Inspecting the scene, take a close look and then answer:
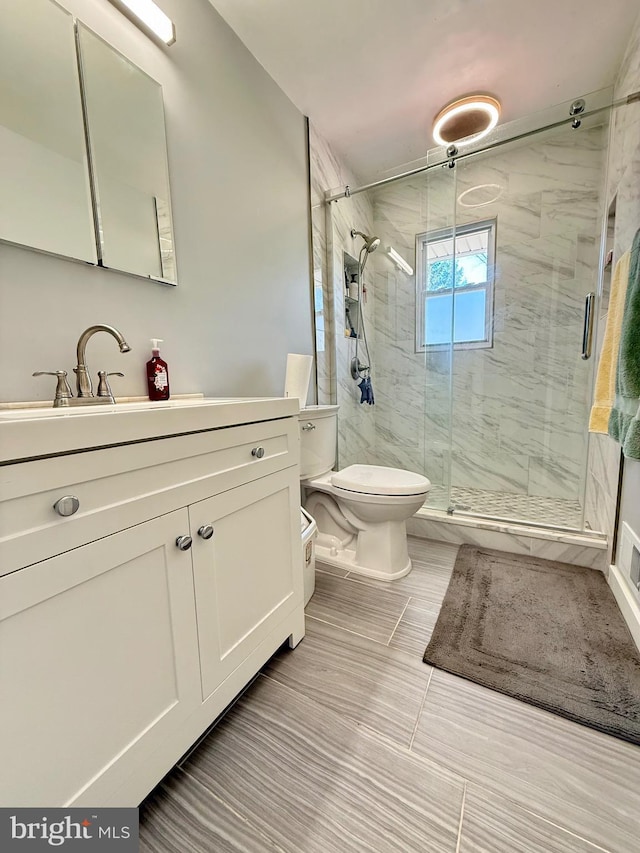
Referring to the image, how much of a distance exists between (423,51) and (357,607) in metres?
2.52

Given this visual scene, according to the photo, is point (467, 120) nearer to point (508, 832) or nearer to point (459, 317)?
point (459, 317)

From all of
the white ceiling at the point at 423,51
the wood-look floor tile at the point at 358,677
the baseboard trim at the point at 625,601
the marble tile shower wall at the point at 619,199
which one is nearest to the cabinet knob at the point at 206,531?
the wood-look floor tile at the point at 358,677

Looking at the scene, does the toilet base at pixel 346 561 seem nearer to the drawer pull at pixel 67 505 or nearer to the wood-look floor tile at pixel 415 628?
the wood-look floor tile at pixel 415 628

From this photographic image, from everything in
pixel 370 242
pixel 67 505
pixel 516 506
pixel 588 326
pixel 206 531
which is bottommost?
pixel 516 506

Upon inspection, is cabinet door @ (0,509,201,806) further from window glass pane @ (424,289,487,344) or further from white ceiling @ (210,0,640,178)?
window glass pane @ (424,289,487,344)

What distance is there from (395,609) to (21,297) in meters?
1.63

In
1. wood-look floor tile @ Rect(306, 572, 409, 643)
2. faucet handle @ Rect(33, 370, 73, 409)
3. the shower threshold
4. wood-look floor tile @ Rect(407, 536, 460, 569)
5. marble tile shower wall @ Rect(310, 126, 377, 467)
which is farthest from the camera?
marble tile shower wall @ Rect(310, 126, 377, 467)

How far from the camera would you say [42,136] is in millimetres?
906

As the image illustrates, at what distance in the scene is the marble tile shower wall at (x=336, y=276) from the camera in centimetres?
214

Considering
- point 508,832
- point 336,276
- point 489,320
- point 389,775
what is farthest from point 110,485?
point 489,320

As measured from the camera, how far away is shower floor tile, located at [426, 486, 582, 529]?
6.57ft

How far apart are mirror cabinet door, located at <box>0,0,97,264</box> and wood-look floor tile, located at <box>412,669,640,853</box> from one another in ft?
5.50

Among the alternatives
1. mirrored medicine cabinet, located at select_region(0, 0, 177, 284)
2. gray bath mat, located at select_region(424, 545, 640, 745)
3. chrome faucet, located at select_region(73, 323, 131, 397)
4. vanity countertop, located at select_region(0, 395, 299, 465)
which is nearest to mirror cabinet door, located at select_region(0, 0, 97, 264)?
mirrored medicine cabinet, located at select_region(0, 0, 177, 284)

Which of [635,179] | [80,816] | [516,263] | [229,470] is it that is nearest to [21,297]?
[229,470]
